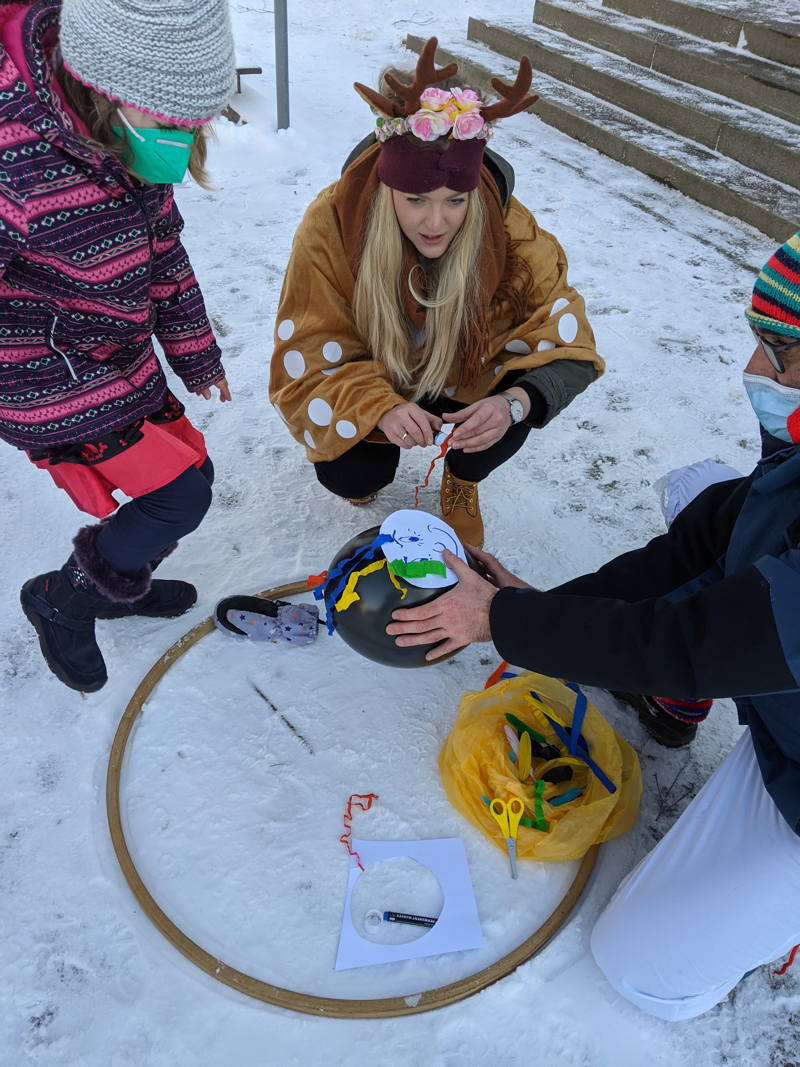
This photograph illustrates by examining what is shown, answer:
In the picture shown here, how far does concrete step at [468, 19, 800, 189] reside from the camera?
4.53 metres

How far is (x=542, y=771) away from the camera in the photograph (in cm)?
175

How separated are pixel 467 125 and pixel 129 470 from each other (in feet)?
3.64

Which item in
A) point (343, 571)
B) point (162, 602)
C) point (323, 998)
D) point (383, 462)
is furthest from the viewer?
point (383, 462)

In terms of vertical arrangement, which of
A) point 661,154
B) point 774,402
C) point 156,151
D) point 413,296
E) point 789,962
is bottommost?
point 789,962

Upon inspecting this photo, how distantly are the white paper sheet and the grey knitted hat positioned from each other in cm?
154

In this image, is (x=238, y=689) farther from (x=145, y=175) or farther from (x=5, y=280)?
(x=145, y=175)

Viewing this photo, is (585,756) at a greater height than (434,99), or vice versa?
(434,99)

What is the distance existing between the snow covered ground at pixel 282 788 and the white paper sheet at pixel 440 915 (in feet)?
0.09

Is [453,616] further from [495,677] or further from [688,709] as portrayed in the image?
[688,709]

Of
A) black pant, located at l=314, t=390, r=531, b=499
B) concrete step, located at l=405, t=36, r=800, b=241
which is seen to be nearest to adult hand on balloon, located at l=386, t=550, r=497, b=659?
black pant, located at l=314, t=390, r=531, b=499

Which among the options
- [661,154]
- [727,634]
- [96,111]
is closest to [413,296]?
[96,111]

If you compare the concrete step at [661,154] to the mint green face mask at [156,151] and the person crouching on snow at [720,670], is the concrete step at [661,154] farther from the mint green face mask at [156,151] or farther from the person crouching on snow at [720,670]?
the mint green face mask at [156,151]

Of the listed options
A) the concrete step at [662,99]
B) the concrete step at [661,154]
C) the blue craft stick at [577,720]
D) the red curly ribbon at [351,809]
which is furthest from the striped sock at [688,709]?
the concrete step at [662,99]

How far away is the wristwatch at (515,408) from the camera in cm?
207
